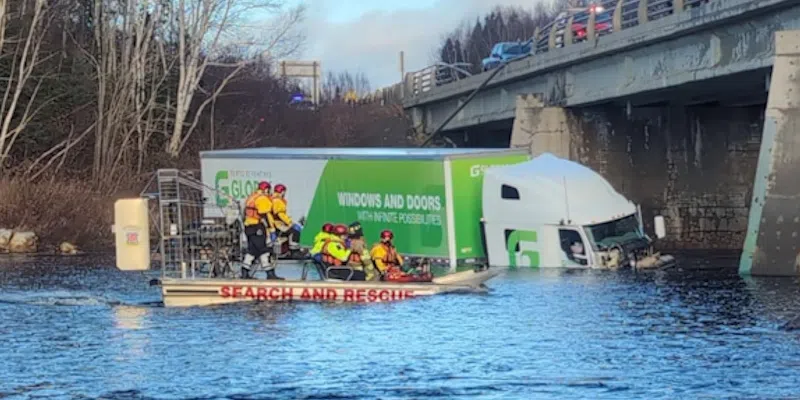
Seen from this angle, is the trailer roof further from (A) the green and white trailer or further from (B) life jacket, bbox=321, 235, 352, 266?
(B) life jacket, bbox=321, 235, 352, 266

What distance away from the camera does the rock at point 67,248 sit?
136ft

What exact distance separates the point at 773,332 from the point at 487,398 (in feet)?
22.5

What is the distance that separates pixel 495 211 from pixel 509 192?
22.2 inches

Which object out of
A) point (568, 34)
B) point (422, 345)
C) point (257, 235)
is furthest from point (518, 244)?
point (422, 345)

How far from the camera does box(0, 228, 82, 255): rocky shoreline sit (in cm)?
4162

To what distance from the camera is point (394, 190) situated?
32500 mm

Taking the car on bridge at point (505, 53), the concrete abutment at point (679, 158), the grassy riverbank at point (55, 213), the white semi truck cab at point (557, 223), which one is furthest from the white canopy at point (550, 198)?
the car on bridge at point (505, 53)

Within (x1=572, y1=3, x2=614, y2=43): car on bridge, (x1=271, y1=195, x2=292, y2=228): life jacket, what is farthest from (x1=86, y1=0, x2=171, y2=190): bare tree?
(x1=271, y1=195, x2=292, y2=228): life jacket

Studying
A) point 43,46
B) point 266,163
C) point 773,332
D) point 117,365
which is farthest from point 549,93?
point 117,365

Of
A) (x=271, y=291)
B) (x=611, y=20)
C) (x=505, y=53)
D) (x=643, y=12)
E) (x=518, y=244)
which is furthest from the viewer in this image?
(x=505, y=53)

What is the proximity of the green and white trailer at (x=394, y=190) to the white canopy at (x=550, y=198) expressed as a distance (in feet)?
1.64

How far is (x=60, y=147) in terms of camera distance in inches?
2021

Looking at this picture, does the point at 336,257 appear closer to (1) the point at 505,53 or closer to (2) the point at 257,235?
(2) the point at 257,235

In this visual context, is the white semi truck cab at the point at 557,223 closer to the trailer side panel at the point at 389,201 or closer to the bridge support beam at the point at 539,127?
the trailer side panel at the point at 389,201
